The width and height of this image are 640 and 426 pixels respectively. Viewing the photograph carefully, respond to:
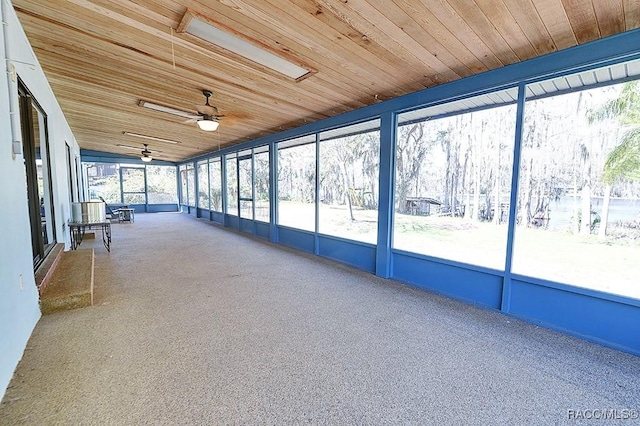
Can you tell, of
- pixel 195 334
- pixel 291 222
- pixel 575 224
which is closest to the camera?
pixel 195 334

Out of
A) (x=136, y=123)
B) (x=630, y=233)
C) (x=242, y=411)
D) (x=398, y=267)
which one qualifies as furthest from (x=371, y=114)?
(x=136, y=123)

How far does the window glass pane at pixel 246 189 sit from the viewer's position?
7.77 meters

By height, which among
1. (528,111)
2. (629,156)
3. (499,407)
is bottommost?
(499,407)

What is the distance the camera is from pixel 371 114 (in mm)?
4234

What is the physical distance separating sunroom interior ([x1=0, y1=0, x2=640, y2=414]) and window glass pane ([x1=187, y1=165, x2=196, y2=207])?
7.05 meters

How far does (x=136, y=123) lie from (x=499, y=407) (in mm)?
7848

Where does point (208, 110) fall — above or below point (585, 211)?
above

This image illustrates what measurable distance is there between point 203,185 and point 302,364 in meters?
10.4

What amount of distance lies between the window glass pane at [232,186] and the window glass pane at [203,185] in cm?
201

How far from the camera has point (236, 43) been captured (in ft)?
8.66

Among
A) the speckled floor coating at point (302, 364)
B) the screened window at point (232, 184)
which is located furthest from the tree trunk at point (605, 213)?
the screened window at point (232, 184)

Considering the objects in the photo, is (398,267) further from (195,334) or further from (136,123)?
(136,123)

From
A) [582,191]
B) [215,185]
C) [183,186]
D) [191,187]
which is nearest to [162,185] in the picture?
[183,186]

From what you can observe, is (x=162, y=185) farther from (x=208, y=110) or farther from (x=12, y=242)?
(x=12, y=242)
